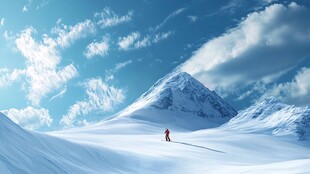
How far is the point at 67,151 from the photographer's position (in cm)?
2261

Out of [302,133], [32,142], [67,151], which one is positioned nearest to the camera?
[32,142]

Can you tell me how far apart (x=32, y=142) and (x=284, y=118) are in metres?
121

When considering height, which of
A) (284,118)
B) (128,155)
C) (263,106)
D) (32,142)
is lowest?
(32,142)

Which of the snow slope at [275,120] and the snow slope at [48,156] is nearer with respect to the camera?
the snow slope at [48,156]

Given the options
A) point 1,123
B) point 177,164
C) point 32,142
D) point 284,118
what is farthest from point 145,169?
point 284,118

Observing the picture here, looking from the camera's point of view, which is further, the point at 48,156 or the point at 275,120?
the point at 275,120

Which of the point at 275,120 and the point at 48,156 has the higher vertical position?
the point at 275,120

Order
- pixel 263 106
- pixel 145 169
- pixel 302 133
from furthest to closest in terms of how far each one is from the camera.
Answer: pixel 263 106, pixel 302 133, pixel 145 169

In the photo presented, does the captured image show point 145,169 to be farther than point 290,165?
Yes

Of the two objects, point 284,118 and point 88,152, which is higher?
point 284,118

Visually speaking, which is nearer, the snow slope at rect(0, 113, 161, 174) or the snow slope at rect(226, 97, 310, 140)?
the snow slope at rect(0, 113, 161, 174)

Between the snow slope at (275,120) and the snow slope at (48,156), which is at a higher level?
the snow slope at (275,120)

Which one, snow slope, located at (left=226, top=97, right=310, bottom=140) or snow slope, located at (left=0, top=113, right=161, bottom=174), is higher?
snow slope, located at (left=226, top=97, right=310, bottom=140)

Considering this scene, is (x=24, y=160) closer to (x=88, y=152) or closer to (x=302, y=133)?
(x=88, y=152)
